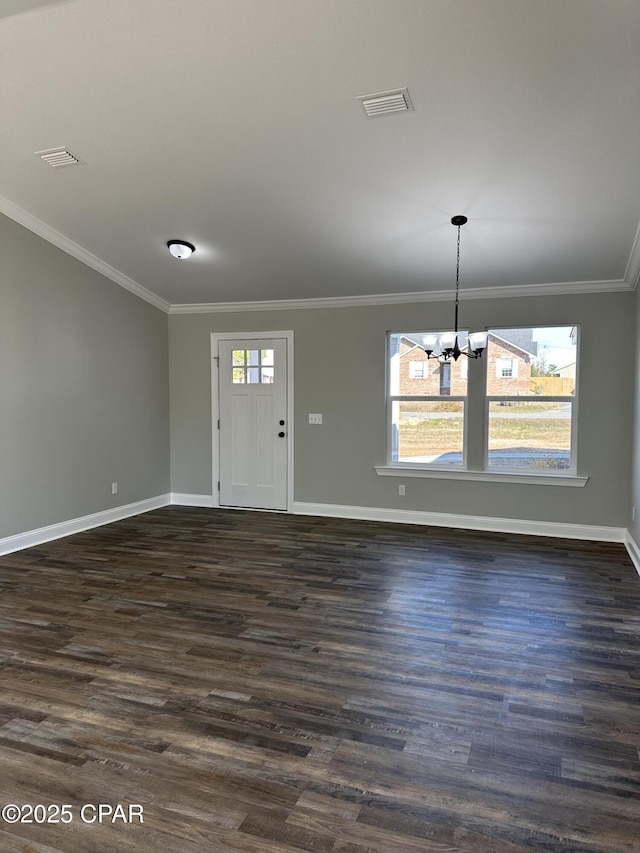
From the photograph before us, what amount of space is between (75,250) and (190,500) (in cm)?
310

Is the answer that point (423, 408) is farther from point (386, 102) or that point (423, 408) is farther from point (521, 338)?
point (386, 102)

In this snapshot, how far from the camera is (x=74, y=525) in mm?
5336

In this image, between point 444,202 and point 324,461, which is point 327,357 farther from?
point 444,202

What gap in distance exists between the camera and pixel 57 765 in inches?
76.9

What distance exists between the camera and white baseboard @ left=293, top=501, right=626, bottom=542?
521 cm

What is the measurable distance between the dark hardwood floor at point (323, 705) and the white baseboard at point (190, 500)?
2.34 meters

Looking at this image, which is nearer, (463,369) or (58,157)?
(58,157)

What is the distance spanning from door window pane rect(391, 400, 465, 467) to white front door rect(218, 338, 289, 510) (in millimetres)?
1284

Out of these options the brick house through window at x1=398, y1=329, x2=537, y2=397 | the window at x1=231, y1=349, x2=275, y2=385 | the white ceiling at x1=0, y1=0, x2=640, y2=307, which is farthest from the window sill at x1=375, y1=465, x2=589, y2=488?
the white ceiling at x1=0, y1=0, x2=640, y2=307

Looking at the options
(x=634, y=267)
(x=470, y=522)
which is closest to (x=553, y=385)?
(x=634, y=267)

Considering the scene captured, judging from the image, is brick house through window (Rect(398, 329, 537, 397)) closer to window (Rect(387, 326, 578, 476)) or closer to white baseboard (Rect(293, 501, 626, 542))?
window (Rect(387, 326, 578, 476))

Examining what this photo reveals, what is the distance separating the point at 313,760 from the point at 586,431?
4.24 meters

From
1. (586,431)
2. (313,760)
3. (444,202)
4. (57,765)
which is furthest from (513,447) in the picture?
(57,765)

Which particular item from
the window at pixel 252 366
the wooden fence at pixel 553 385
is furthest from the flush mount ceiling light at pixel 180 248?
the wooden fence at pixel 553 385
